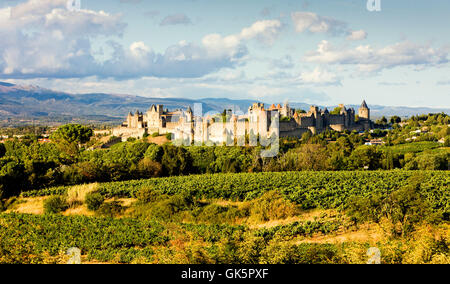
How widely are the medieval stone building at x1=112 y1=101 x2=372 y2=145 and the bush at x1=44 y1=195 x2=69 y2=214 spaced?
79.1 ft

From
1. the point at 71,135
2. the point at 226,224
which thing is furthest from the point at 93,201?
the point at 71,135

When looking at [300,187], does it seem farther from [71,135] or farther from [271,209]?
[71,135]

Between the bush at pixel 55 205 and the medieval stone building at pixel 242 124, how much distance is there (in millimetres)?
24095

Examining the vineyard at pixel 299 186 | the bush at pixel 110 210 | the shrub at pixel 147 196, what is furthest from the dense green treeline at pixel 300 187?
the bush at pixel 110 210

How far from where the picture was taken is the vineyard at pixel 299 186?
23.6 m

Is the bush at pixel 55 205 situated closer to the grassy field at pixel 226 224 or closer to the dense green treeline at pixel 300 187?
the grassy field at pixel 226 224

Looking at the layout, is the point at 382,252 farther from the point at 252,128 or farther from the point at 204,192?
the point at 252,128

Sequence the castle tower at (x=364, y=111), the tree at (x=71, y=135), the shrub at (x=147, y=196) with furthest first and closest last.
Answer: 1. the castle tower at (x=364, y=111)
2. the tree at (x=71, y=135)
3. the shrub at (x=147, y=196)

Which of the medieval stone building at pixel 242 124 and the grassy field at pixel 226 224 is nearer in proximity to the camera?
the grassy field at pixel 226 224

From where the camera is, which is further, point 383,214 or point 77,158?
point 77,158

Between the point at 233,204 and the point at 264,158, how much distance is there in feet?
46.4

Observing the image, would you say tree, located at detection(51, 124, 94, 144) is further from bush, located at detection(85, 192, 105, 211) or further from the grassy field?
A: bush, located at detection(85, 192, 105, 211)

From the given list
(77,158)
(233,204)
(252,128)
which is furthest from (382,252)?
(252,128)
